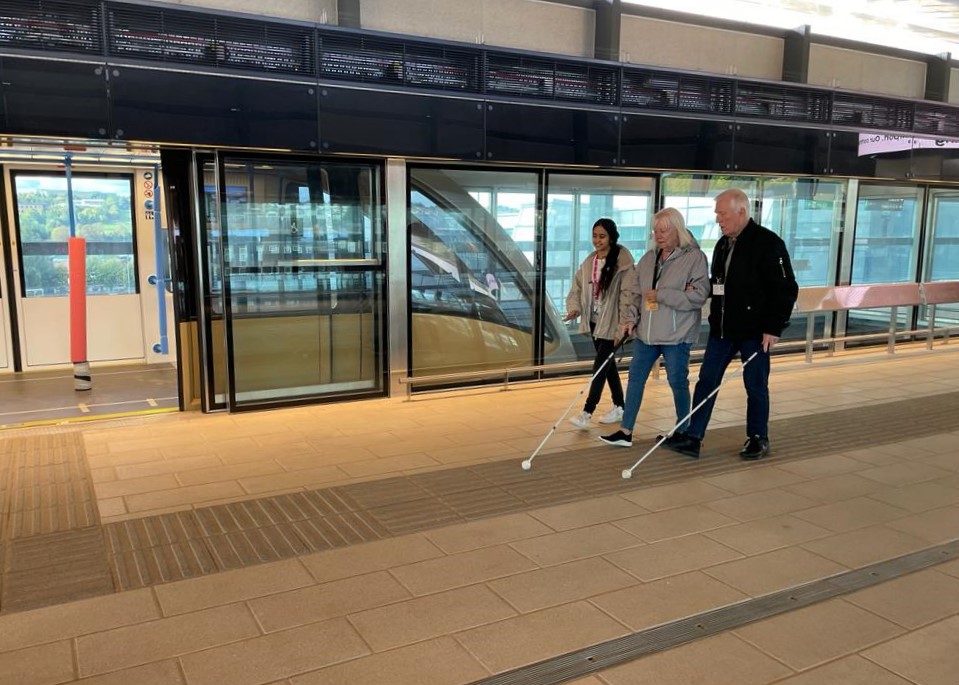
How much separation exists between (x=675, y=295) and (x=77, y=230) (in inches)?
271

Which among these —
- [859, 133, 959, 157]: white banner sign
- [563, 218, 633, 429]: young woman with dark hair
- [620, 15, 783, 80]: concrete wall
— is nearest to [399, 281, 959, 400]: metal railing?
[563, 218, 633, 429]: young woman with dark hair

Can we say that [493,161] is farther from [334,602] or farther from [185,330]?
[334,602]

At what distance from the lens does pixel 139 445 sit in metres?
5.35

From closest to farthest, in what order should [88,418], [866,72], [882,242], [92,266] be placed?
[88,418]
[92,266]
[866,72]
[882,242]

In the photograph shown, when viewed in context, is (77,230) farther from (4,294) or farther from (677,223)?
(677,223)

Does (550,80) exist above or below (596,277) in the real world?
above

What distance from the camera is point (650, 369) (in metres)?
5.23

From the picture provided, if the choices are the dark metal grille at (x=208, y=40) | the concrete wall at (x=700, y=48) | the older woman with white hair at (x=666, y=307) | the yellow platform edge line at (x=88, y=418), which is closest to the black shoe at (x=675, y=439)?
the older woman with white hair at (x=666, y=307)

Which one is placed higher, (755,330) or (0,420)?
(755,330)

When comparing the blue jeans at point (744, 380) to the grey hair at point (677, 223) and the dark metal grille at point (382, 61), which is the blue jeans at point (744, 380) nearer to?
the grey hair at point (677, 223)

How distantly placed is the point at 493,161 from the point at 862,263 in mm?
5766

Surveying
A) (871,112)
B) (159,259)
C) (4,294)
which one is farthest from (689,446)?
(4,294)

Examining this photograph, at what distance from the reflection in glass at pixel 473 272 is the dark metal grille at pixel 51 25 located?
2.68 meters

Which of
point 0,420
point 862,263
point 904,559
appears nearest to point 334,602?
point 904,559
